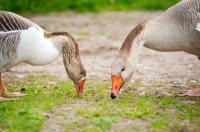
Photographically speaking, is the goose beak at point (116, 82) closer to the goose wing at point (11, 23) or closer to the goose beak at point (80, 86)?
the goose beak at point (80, 86)

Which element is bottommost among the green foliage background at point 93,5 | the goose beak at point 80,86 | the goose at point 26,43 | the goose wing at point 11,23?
the green foliage background at point 93,5

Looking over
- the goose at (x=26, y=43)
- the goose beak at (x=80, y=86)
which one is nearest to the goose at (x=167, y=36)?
the goose beak at (x=80, y=86)

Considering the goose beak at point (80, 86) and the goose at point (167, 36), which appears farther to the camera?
the goose beak at point (80, 86)

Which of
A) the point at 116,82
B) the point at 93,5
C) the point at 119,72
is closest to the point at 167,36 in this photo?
the point at 119,72

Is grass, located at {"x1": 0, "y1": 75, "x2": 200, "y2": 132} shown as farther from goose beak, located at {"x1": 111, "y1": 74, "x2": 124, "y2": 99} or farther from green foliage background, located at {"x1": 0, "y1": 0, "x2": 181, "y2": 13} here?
green foliage background, located at {"x1": 0, "y1": 0, "x2": 181, "y2": 13}

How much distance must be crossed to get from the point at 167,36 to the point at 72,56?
63.2 inches

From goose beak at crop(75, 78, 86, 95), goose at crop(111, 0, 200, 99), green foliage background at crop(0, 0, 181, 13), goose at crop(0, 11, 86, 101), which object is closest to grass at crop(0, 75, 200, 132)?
goose beak at crop(75, 78, 86, 95)

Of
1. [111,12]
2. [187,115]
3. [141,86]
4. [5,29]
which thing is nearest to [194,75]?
[141,86]

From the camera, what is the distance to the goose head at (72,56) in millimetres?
6371

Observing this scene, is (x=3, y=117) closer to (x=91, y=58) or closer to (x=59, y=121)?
(x=59, y=121)

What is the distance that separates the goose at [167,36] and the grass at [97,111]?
1.63ft

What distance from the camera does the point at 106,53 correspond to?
1048cm

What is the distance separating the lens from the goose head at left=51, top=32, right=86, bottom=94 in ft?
20.9

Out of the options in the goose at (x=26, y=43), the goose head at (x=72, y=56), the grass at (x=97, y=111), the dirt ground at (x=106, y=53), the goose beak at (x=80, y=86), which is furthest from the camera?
the dirt ground at (x=106, y=53)
